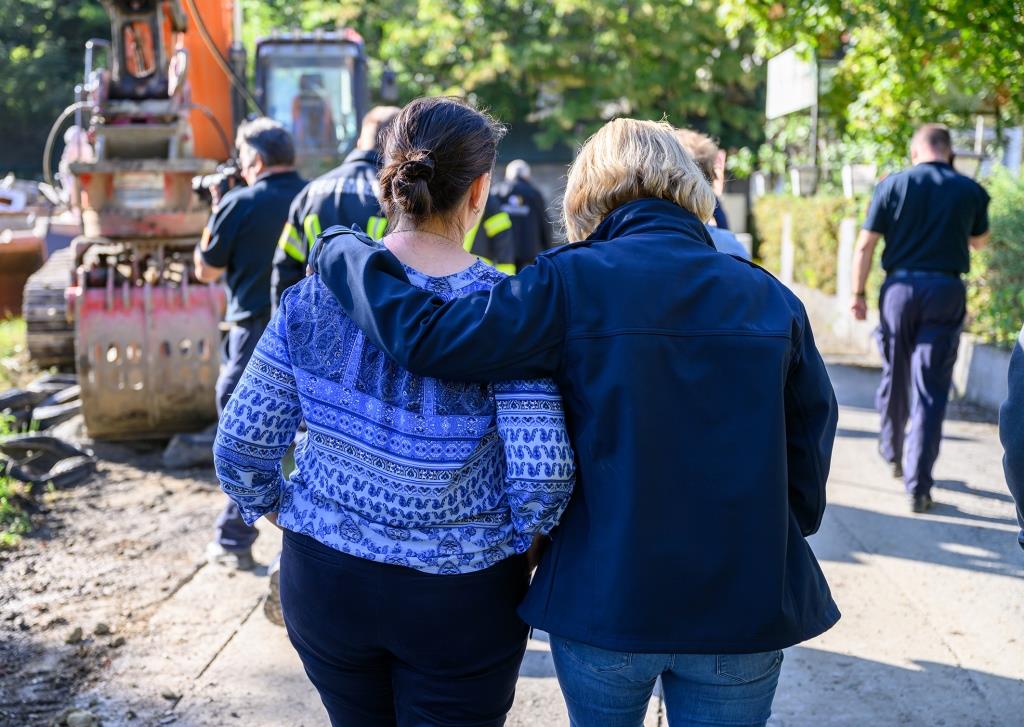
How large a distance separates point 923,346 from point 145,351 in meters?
4.92

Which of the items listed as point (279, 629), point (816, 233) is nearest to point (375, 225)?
point (279, 629)

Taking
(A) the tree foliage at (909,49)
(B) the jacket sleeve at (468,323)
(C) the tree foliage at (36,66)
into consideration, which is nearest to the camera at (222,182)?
(B) the jacket sleeve at (468,323)

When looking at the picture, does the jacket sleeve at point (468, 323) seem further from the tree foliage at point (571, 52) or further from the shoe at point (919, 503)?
the tree foliage at point (571, 52)

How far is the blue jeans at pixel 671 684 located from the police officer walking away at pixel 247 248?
11.3 ft

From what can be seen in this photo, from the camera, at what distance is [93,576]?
565cm

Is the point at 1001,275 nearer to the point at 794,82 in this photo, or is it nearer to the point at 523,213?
the point at 523,213

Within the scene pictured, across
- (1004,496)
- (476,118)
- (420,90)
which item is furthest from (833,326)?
(420,90)

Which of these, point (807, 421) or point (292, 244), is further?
point (292, 244)

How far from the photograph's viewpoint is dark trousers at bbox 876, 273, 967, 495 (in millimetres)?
6285

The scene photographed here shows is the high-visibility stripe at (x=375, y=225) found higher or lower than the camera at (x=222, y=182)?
lower

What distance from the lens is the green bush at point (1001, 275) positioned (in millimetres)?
8742

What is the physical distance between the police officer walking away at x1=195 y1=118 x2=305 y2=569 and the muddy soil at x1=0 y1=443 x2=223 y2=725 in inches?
14.1

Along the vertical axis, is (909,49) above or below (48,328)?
above

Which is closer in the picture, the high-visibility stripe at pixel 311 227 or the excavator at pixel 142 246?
the high-visibility stripe at pixel 311 227
